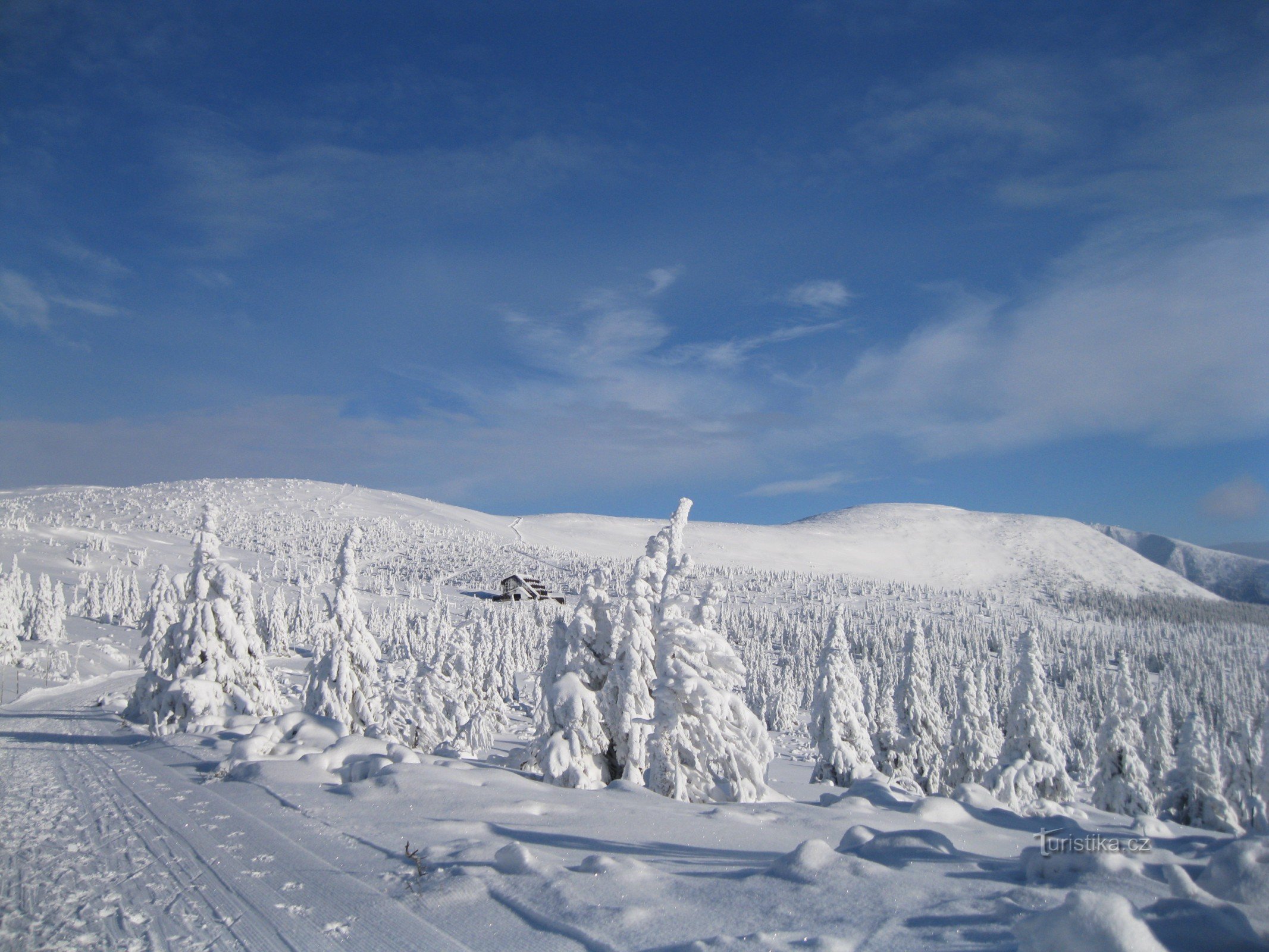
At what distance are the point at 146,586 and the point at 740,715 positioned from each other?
18866cm

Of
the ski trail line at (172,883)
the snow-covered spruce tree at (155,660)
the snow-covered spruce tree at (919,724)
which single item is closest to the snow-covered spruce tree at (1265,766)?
the ski trail line at (172,883)

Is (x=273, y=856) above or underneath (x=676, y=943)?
underneath

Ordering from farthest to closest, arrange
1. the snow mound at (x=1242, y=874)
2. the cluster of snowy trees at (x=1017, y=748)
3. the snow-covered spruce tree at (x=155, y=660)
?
the cluster of snowy trees at (x=1017, y=748) < the snow-covered spruce tree at (x=155, y=660) < the snow mound at (x=1242, y=874)

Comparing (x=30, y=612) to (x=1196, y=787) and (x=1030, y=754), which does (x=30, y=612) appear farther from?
(x=1196, y=787)

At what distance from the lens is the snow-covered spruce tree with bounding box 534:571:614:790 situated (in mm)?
16391

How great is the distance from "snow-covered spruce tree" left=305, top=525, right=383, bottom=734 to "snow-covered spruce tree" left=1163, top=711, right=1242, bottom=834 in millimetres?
33791

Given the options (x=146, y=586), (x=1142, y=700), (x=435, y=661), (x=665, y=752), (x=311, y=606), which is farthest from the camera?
(x=146, y=586)

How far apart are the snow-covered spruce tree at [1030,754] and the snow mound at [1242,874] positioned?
2807cm

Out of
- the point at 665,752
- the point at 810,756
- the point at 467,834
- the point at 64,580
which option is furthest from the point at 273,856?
the point at 64,580

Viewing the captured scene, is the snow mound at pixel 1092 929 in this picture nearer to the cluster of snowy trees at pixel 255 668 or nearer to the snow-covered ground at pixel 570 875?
the snow-covered ground at pixel 570 875

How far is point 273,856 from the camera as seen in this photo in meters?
6.75

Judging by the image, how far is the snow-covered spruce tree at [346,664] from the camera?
26.8 m

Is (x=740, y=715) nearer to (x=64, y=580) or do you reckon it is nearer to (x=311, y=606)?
(x=311, y=606)

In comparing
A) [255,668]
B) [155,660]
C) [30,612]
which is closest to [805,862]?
[255,668]
